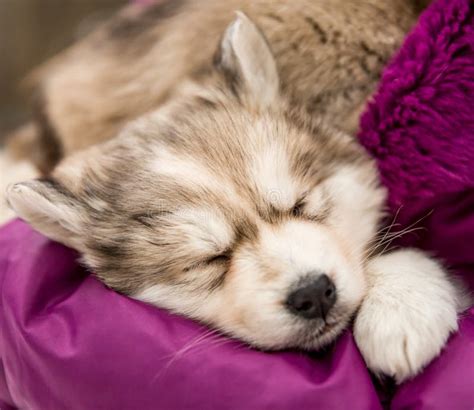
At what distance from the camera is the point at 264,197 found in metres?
1.25

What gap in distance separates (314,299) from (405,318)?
0.17m

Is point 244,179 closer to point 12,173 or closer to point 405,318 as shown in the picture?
point 405,318

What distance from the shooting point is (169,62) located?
166cm

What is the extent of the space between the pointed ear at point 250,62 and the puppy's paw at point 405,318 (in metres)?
0.48

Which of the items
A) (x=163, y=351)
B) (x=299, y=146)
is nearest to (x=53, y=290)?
(x=163, y=351)

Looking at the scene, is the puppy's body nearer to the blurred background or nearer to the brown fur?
the brown fur

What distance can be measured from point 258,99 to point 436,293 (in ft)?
1.88

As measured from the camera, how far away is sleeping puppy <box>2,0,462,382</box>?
1.15m

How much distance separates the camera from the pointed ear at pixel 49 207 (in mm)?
1272

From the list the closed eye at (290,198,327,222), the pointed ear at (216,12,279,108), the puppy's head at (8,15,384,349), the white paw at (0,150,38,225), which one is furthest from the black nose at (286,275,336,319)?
the white paw at (0,150,38,225)

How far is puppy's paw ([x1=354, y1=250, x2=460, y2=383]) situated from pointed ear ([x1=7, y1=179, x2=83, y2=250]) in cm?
62

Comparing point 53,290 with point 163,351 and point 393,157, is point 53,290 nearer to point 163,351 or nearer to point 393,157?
point 163,351

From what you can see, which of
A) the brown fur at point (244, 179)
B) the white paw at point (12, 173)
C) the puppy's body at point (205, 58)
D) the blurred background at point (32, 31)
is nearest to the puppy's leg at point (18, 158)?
the white paw at point (12, 173)

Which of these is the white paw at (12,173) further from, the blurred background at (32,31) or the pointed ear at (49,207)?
Result: the blurred background at (32,31)
